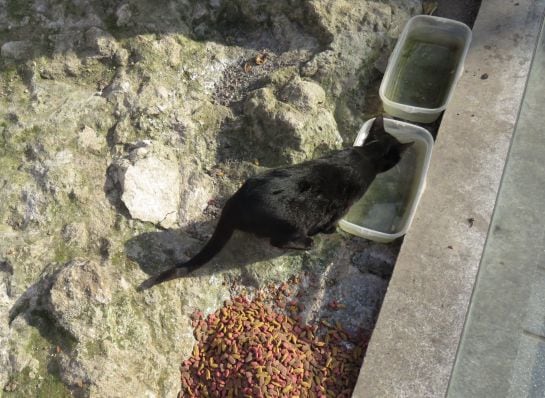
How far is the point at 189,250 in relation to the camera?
353 cm

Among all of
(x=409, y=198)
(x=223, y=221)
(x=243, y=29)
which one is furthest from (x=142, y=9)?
(x=409, y=198)

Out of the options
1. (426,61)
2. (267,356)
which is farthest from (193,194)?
(426,61)

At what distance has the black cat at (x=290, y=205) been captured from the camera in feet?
10.6

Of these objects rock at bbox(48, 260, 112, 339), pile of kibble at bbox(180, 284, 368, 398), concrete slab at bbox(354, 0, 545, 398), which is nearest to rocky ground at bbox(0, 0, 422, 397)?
rock at bbox(48, 260, 112, 339)

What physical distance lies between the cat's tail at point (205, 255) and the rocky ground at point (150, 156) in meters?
0.07

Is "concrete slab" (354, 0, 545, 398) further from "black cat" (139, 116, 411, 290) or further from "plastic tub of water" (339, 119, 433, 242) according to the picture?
"black cat" (139, 116, 411, 290)

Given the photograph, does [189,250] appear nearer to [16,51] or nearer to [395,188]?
[395,188]

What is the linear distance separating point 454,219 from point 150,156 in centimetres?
230

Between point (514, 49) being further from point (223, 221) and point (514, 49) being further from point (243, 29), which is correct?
point (223, 221)

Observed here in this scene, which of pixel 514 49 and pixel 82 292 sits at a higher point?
pixel 514 49

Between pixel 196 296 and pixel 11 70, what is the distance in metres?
2.42

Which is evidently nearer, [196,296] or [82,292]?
[82,292]

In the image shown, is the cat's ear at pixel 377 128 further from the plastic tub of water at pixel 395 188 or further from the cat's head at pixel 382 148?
the plastic tub of water at pixel 395 188

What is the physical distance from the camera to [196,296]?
11.2 feet
